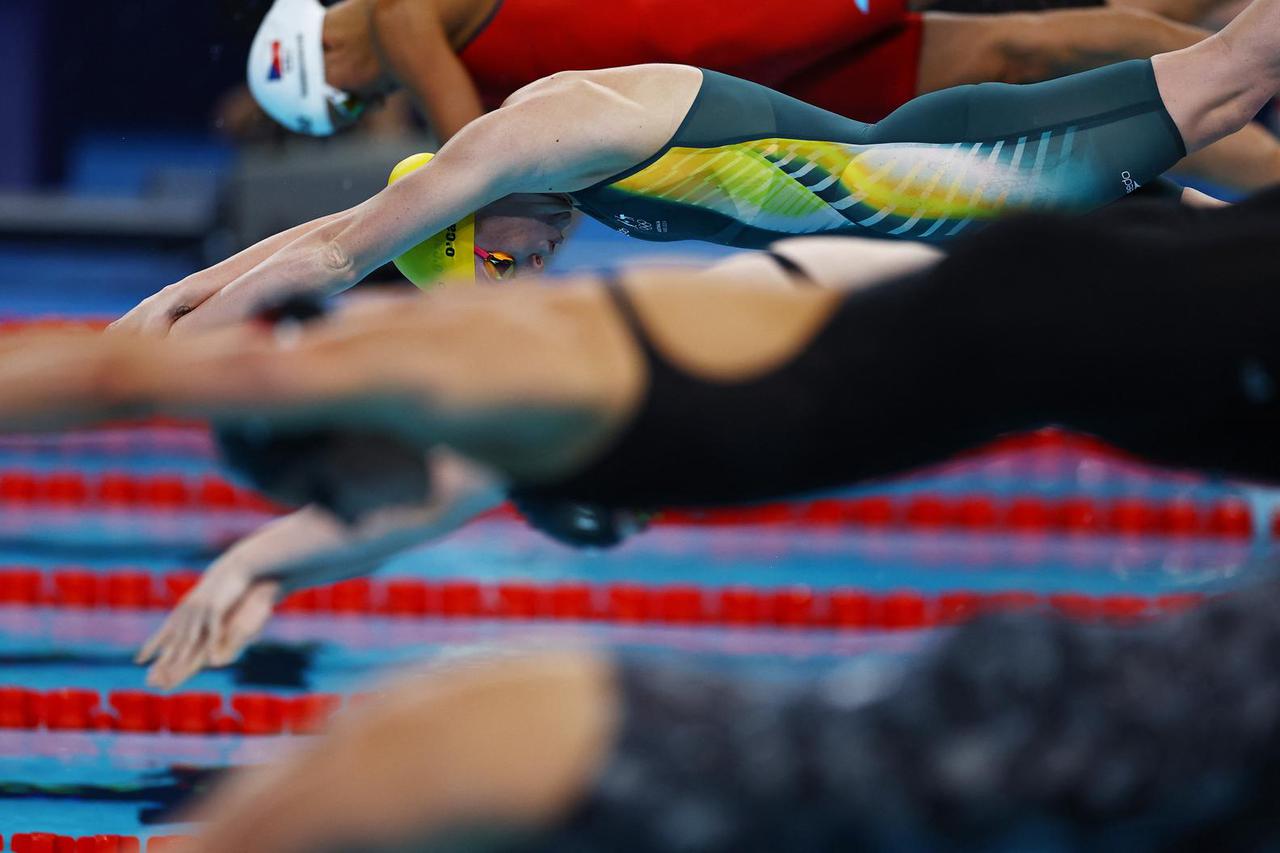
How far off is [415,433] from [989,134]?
1332 millimetres

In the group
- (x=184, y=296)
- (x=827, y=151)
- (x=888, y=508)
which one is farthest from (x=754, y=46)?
(x=888, y=508)

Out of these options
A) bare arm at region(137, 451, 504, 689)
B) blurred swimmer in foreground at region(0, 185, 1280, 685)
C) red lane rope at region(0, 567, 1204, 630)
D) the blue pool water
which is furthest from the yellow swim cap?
red lane rope at region(0, 567, 1204, 630)

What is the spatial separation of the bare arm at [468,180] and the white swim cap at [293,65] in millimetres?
627

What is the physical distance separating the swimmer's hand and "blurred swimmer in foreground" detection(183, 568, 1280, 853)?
964 millimetres

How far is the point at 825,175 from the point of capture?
198 cm

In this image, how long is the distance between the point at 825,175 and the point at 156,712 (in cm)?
179

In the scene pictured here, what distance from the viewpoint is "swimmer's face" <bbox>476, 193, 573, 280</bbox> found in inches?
76.9

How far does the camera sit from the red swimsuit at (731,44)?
2.14m

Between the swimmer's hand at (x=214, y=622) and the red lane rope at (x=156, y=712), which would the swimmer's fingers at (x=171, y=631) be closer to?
the swimmer's hand at (x=214, y=622)

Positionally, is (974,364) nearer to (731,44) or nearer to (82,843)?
(731,44)

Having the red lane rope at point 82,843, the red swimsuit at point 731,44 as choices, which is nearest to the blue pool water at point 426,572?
the red lane rope at point 82,843

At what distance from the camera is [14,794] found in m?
2.51

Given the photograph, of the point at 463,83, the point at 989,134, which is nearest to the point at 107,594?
the point at 463,83

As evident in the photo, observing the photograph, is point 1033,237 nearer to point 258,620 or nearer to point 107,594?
point 258,620
